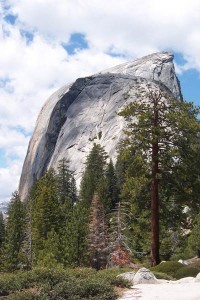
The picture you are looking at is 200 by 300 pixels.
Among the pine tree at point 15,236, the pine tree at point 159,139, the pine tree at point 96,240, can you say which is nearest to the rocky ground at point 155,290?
the pine tree at point 159,139

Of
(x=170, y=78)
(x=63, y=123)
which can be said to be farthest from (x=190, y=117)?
(x=170, y=78)

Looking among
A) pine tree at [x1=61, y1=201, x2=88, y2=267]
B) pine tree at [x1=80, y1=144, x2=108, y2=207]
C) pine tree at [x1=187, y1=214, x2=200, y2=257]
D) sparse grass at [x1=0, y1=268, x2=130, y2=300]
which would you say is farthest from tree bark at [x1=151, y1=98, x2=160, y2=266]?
pine tree at [x1=80, y1=144, x2=108, y2=207]

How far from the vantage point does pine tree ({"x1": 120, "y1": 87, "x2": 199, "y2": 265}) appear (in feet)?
68.6

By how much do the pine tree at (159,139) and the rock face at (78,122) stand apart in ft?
235

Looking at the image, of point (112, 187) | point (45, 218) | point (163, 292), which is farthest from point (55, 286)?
point (112, 187)

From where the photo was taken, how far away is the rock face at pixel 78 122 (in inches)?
4038

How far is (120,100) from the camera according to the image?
106438 mm

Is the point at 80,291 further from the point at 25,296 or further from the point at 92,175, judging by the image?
the point at 92,175

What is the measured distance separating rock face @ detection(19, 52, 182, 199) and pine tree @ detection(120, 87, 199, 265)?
2825 inches

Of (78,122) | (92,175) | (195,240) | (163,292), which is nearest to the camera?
(163,292)

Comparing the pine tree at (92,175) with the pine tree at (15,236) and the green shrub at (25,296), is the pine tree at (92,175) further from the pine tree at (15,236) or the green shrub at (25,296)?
the green shrub at (25,296)

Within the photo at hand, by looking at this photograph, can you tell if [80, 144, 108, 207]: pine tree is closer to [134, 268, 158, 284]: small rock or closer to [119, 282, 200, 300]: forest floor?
[134, 268, 158, 284]: small rock

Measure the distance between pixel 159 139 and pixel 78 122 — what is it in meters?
90.8

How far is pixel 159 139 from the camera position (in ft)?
68.7
